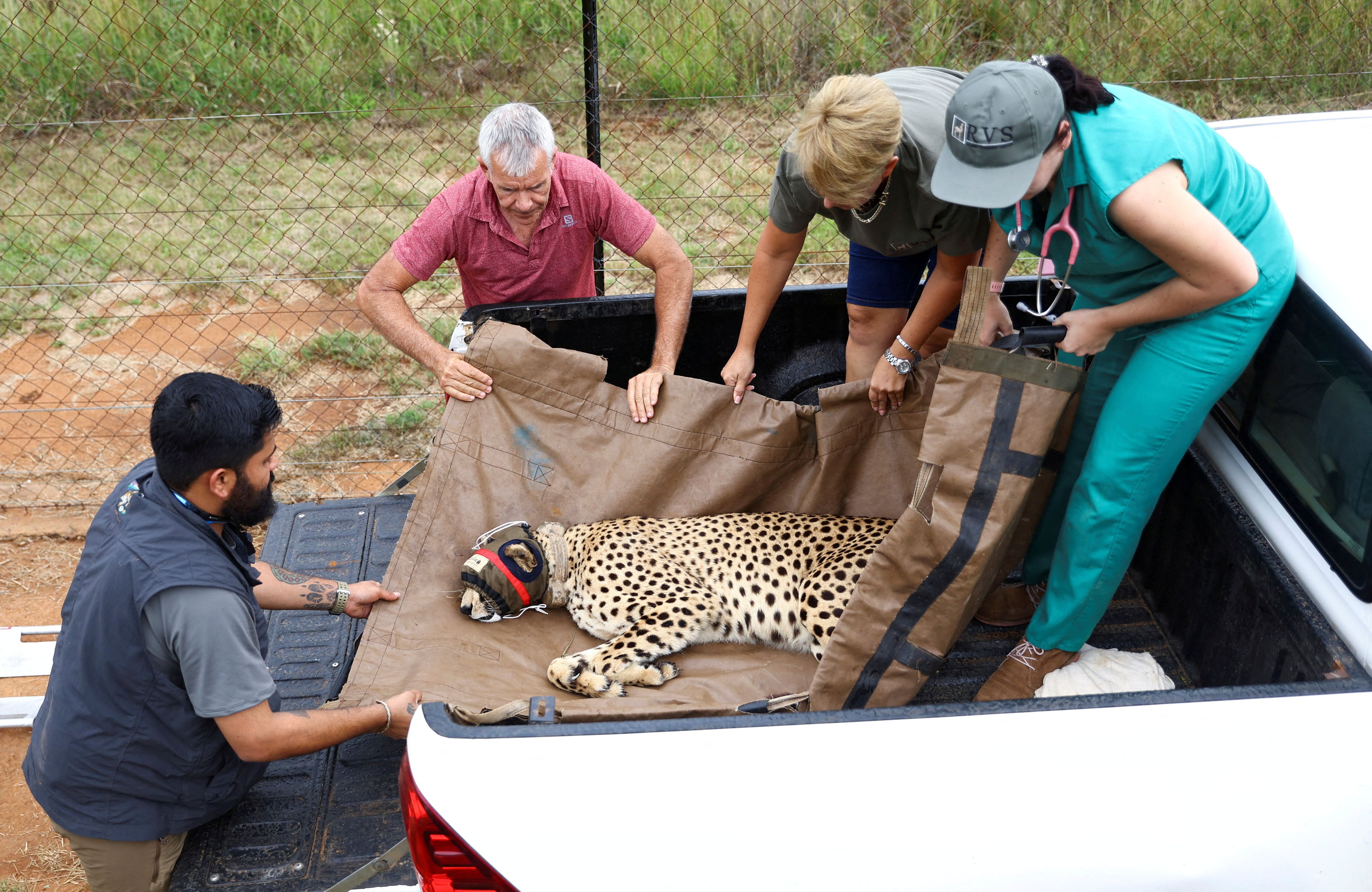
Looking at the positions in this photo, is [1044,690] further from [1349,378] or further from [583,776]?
[583,776]

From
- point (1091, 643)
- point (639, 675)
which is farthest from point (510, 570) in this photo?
point (1091, 643)

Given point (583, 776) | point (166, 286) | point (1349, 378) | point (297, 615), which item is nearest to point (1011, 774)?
point (583, 776)

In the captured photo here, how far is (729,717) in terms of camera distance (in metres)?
1.85

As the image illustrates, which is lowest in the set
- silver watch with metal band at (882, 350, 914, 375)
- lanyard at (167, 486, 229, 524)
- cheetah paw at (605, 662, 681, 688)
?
cheetah paw at (605, 662, 681, 688)

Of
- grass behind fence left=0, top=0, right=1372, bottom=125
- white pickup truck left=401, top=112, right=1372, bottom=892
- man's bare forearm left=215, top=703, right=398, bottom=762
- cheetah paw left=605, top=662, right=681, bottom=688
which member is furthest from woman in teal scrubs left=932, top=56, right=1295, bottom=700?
grass behind fence left=0, top=0, right=1372, bottom=125

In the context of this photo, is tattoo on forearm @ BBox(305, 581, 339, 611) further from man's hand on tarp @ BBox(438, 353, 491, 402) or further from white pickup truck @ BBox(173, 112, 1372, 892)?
white pickup truck @ BBox(173, 112, 1372, 892)

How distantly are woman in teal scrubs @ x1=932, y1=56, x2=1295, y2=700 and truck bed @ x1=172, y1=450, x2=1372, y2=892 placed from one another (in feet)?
0.73

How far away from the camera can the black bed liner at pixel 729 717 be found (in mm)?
2113

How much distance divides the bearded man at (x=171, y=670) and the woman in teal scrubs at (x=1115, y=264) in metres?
1.72

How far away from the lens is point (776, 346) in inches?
143

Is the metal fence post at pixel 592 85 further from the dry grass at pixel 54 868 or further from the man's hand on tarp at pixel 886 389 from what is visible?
the dry grass at pixel 54 868

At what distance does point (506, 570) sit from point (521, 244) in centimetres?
122

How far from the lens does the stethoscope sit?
2.41 meters

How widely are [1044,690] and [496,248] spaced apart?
2327 mm
